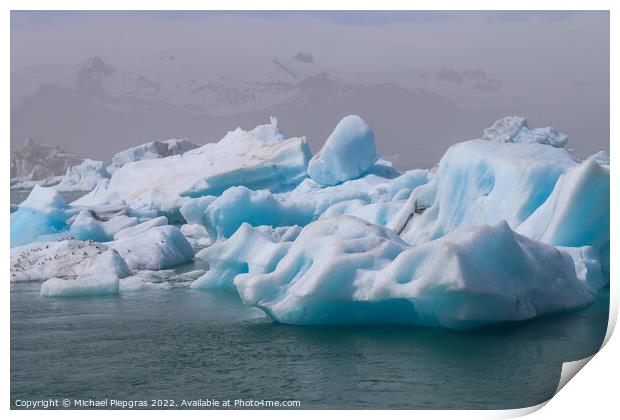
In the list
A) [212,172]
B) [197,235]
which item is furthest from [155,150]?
[197,235]

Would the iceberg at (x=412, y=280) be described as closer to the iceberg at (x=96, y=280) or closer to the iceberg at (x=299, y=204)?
the iceberg at (x=96, y=280)

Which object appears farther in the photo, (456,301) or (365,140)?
(365,140)

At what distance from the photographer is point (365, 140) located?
19.1 m

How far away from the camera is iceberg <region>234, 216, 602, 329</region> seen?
344 inches

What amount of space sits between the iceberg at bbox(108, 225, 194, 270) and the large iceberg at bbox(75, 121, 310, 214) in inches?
181

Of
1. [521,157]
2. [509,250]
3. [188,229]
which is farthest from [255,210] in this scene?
[509,250]

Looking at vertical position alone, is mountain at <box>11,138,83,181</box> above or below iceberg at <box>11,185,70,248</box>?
above

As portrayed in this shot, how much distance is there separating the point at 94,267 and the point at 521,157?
19.5 feet

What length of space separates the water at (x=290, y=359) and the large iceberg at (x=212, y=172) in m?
9.57

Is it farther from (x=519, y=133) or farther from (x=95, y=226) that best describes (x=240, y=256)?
(x=519, y=133)

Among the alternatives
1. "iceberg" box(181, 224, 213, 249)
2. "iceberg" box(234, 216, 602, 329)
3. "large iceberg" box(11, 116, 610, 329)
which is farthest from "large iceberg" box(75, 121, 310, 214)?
"iceberg" box(234, 216, 602, 329)

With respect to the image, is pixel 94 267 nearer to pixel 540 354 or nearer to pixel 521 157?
pixel 521 157

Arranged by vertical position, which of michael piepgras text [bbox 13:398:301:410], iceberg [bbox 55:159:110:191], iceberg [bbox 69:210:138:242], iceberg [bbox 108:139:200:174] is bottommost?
iceberg [bbox 55:159:110:191]

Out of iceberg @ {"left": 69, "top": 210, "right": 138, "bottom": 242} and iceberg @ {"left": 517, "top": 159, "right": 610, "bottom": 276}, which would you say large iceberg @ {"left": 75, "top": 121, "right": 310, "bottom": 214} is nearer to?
iceberg @ {"left": 69, "top": 210, "right": 138, "bottom": 242}
